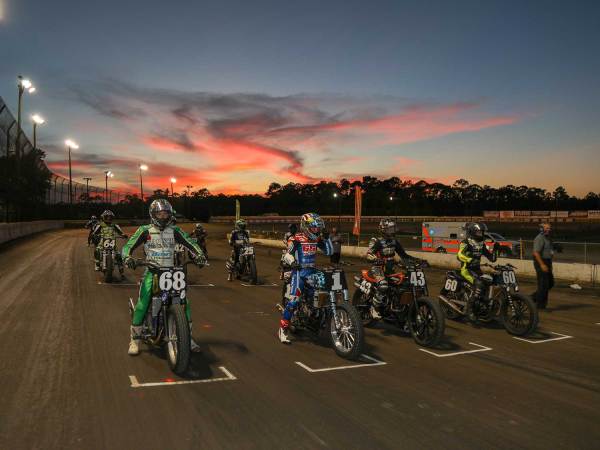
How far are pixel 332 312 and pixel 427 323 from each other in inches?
66.8

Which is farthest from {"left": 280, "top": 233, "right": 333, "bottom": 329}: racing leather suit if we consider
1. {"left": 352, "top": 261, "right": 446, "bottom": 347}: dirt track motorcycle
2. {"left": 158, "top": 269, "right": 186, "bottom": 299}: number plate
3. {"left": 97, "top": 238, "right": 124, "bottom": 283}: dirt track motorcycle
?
{"left": 97, "top": 238, "right": 124, "bottom": 283}: dirt track motorcycle

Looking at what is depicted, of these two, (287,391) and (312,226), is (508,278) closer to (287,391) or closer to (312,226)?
(312,226)

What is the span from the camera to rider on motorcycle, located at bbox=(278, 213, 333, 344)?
24.2 ft

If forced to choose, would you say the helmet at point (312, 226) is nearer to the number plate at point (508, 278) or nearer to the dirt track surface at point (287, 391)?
the dirt track surface at point (287, 391)

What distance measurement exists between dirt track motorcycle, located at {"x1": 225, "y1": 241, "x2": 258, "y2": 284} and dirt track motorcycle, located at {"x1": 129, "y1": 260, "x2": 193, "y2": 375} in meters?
7.94

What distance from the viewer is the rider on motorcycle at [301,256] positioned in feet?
24.2

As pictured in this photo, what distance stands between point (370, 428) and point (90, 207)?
8061 cm

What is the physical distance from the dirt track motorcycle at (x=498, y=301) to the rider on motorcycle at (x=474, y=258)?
8 centimetres

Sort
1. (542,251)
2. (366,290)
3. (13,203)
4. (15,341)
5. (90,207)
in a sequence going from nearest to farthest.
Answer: (15,341)
(366,290)
(542,251)
(13,203)
(90,207)

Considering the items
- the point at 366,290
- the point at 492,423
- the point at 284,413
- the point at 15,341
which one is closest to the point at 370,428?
the point at 284,413

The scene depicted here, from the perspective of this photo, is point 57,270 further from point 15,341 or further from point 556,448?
point 556,448

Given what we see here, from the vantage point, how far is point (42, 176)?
43.1 m

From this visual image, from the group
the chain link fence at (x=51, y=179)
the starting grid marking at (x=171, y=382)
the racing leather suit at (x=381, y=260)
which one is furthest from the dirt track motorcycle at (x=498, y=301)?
the chain link fence at (x=51, y=179)

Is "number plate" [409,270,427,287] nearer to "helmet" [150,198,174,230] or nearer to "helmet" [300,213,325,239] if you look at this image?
"helmet" [300,213,325,239]
